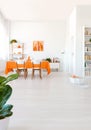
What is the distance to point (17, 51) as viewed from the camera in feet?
45.4

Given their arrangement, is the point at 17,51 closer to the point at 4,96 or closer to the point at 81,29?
the point at 81,29

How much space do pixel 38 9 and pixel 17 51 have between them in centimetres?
380

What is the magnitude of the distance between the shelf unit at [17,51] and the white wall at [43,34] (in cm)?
32

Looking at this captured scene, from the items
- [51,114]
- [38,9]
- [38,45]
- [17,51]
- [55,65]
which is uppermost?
[38,9]

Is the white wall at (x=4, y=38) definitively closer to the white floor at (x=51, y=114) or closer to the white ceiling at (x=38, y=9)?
the white ceiling at (x=38, y=9)

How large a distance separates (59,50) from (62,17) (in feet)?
7.06

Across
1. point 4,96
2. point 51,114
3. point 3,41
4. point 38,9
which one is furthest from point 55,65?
point 4,96

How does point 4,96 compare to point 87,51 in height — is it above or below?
below

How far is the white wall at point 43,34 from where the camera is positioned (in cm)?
1378

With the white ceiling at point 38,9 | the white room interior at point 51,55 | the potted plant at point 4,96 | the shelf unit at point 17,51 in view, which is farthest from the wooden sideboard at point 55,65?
the potted plant at point 4,96

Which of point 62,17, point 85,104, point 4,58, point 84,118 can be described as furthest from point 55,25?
point 84,118

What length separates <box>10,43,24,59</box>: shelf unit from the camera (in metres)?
13.7

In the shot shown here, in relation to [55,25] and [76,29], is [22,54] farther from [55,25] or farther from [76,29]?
[76,29]

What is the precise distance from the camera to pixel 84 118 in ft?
10.6
